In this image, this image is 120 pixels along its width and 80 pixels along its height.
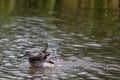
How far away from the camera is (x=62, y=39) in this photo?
22.9 metres

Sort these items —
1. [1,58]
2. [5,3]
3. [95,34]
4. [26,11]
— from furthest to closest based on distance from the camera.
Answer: [5,3]
[26,11]
[95,34]
[1,58]

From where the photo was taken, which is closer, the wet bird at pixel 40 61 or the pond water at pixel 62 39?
the pond water at pixel 62 39

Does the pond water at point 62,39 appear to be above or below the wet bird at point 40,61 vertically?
below

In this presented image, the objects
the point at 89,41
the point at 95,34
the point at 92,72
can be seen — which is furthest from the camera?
the point at 95,34

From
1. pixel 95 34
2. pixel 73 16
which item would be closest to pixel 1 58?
pixel 95 34

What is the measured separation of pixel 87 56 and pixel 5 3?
60.9 feet

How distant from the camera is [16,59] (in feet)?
60.2

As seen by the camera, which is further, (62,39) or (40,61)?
(62,39)

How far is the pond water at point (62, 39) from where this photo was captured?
16562mm

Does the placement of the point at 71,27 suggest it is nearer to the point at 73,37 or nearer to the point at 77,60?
the point at 73,37

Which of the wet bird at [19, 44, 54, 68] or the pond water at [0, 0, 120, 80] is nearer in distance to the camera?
the pond water at [0, 0, 120, 80]

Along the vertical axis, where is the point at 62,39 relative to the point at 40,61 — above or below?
below

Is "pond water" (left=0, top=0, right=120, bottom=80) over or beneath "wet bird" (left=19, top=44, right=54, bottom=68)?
beneath

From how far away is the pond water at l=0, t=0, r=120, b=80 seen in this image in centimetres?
1656
